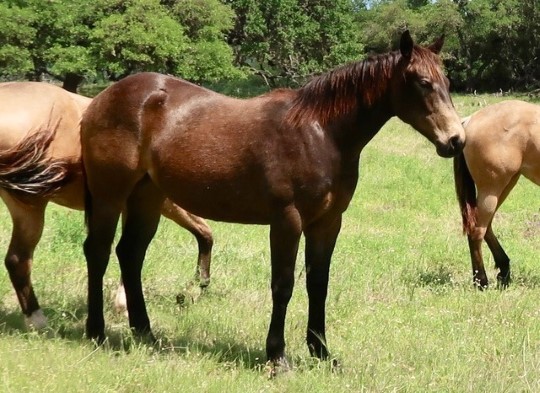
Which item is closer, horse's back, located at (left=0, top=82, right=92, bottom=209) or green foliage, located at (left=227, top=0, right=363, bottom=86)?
horse's back, located at (left=0, top=82, right=92, bottom=209)

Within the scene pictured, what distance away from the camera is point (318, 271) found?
14.3ft

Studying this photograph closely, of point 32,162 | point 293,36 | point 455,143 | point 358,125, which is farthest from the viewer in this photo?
point 293,36

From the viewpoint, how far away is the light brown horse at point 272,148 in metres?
3.97

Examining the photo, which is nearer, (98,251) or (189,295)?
(98,251)

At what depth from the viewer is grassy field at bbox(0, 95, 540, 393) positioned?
151 inches

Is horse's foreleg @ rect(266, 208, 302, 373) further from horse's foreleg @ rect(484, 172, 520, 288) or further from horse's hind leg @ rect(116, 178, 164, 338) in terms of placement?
horse's foreleg @ rect(484, 172, 520, 288)

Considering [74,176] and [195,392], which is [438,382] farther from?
[74,176]

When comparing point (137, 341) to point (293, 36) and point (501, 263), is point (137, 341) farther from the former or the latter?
point (293, 36)

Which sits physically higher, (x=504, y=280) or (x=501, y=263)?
(x=501, y=263)

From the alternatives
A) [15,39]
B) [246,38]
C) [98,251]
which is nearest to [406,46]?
[98,251]

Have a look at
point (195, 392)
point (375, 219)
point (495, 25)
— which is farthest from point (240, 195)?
point (495, 25)

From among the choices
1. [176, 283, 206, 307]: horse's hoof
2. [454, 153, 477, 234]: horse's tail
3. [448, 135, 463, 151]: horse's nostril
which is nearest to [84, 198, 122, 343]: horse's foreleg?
[176, 283, 206, 307]: horse's hoof

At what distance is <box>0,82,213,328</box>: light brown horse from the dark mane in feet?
5.46

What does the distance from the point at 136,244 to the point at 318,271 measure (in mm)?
1368
